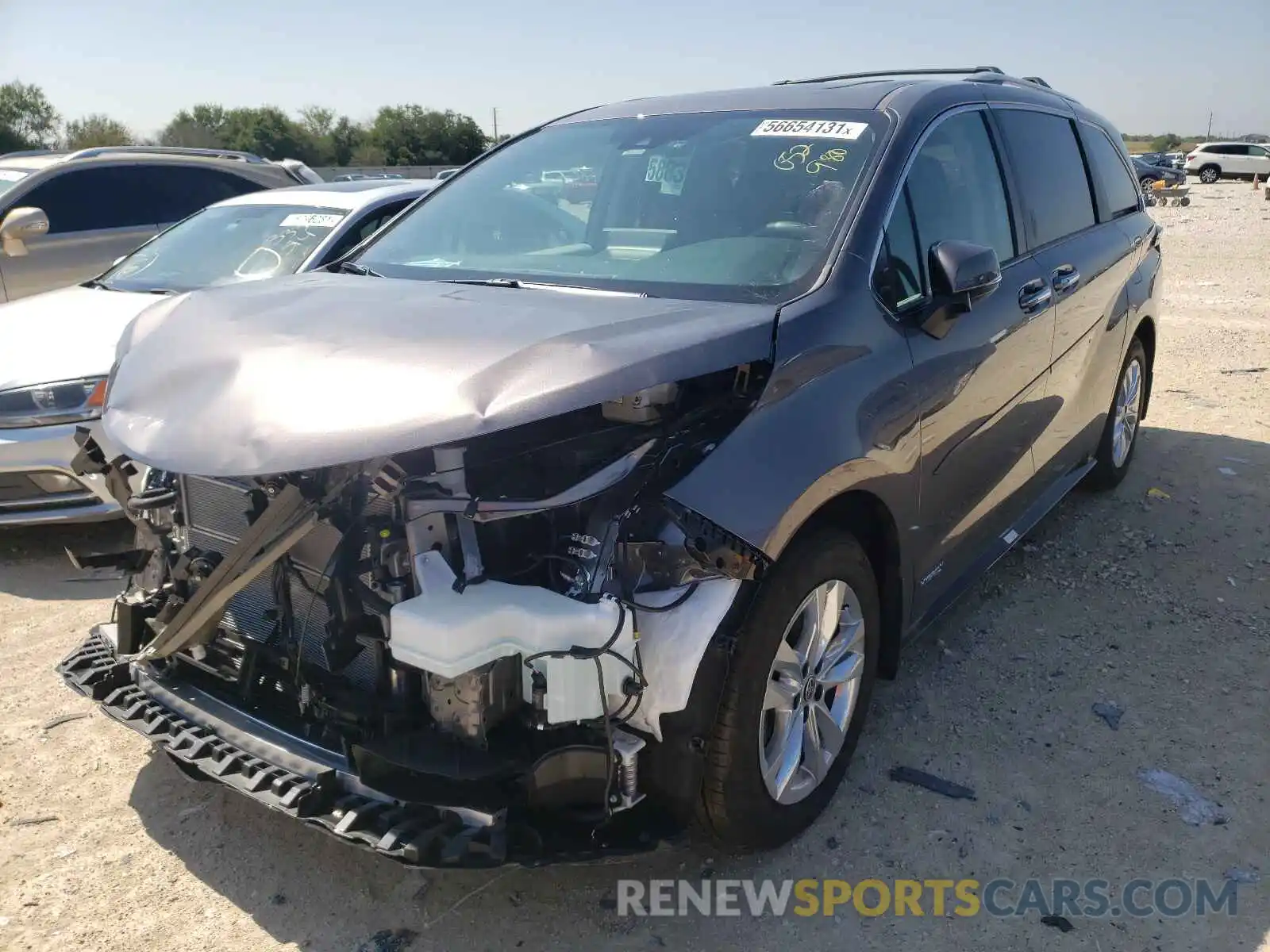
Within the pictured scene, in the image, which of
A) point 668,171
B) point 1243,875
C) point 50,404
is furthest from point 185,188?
point 1243,875

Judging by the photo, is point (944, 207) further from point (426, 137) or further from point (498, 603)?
point (426, 137)

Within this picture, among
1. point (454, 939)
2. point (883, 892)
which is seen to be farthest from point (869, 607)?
point (454, 939)

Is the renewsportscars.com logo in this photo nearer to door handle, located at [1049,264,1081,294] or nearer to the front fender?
the front fender

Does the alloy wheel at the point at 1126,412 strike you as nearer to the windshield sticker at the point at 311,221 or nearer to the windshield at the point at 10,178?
the windshield sticker at the point at 311,221

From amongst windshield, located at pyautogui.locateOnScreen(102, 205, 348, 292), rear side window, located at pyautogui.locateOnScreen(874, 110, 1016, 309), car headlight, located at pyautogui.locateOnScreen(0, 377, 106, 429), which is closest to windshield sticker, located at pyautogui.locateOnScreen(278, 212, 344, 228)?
windshield, located at pyautogui.locateOnScreen(102, 205, 348, 292)

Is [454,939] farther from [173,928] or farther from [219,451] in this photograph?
[219,451]

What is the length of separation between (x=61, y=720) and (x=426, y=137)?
220ft

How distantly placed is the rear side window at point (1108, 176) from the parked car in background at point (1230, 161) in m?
44.4

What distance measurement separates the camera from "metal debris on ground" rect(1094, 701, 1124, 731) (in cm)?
336

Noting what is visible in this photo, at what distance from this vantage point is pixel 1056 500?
4.42m

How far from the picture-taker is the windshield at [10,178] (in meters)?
7.34

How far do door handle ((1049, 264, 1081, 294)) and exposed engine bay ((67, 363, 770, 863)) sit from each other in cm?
202

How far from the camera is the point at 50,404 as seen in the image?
4570 millimetres

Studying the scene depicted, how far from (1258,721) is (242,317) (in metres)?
3.51
